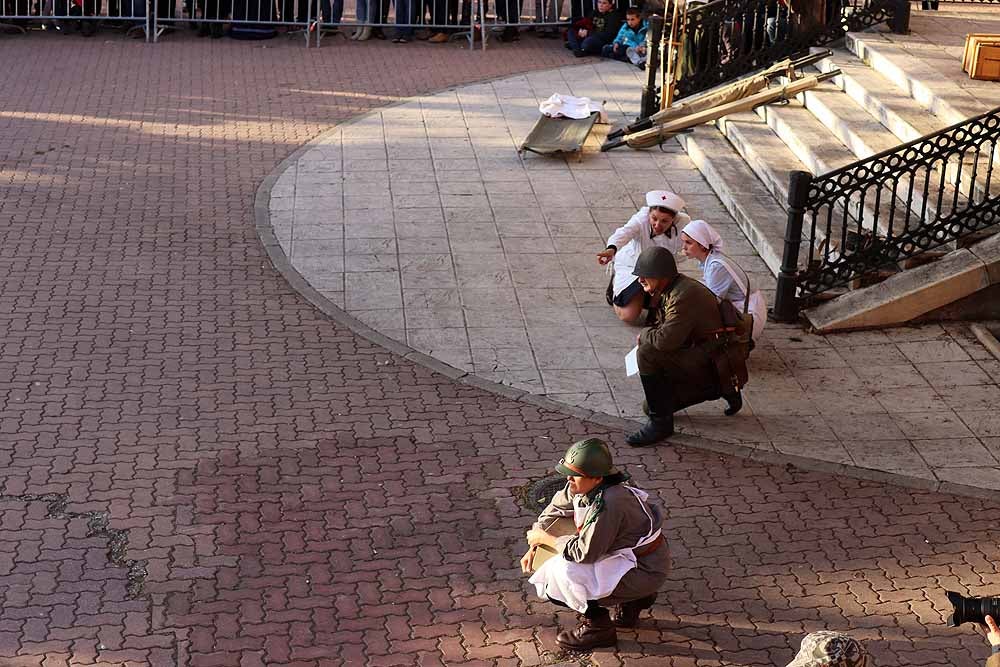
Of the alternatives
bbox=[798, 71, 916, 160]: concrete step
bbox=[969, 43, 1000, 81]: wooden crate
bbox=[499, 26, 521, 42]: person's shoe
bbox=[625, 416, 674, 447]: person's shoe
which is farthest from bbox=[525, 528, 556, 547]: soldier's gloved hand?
bbox=[499, 26, 521, 42]: person's shoe

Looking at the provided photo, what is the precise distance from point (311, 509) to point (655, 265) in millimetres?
2750

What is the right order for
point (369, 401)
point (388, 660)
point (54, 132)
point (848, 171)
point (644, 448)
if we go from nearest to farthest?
1. point (388, 660)
2. point (644, 448)
3. point (369, 401)
4. point (848, 171)
5. point (54, 132)

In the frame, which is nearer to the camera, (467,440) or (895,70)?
(467,440)

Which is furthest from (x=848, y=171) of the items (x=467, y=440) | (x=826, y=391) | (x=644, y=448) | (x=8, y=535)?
(x=8, y=535)

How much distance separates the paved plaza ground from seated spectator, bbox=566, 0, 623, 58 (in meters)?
9.59

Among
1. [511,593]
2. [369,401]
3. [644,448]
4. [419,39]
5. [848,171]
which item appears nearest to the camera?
[511,593]

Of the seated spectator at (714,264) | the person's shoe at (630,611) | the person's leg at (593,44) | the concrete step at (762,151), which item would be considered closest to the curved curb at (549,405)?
the seated spectator at (714,264)

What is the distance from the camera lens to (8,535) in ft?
25.7

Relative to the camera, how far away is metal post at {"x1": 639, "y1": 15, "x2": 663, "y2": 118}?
15964mm

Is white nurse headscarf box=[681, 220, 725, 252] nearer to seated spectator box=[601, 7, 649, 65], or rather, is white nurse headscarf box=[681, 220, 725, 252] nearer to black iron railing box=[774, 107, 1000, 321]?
black iron railing box=[774, 107, 1000, 321]

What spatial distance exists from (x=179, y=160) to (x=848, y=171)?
8.26 meters

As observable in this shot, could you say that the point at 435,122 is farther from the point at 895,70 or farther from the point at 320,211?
the point at 895,70

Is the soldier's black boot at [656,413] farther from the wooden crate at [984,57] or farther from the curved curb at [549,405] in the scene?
the wooden crate at [984,57]

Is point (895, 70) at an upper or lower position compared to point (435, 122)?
upper
